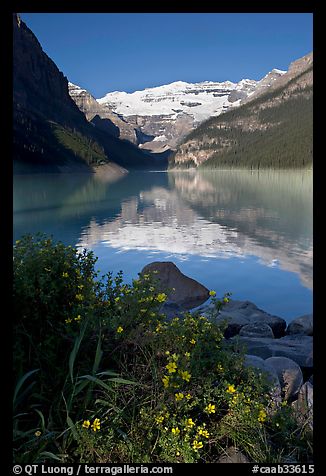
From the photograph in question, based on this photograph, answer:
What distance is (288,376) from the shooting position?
15.3ft

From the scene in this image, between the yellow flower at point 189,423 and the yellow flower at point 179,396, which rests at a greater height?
the yellow flower at point 179,396

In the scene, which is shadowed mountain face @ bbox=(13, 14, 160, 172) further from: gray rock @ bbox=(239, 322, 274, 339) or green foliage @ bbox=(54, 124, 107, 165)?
gray rock @ bbox=(239, 322, 274, 339)

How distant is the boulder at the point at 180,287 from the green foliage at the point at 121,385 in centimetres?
635

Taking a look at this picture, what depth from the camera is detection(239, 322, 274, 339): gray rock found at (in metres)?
7.64

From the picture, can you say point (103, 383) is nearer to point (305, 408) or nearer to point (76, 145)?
point (305, 408)

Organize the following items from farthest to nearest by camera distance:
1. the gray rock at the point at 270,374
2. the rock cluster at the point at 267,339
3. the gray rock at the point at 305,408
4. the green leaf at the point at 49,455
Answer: the rock cluster at the point at 267,339
the gray rock at the point at 270,374
the gray rock at the point at 305,408
the green leaf at the point at 49,455

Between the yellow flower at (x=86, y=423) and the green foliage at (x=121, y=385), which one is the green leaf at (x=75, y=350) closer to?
the green foliage at (x=121, y=385)

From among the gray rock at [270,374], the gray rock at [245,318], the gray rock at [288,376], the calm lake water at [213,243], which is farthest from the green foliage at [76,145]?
the gray rock at [270,374]

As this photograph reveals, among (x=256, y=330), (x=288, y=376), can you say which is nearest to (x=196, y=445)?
(x=288, y=376)

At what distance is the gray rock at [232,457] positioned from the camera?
264 cm

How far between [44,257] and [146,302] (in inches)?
41.6

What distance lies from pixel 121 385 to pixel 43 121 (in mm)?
164635
